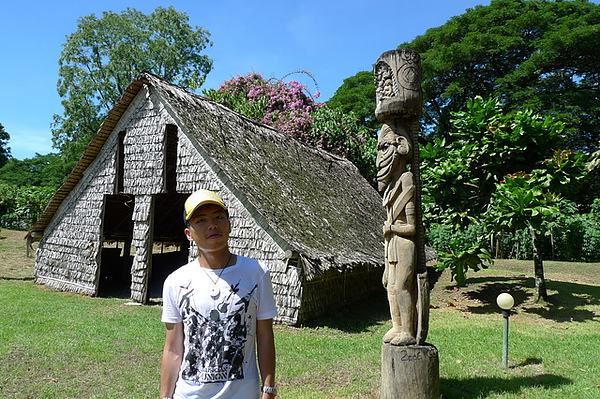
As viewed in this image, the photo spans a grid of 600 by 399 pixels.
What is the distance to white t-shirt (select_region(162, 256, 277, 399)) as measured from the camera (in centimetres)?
246

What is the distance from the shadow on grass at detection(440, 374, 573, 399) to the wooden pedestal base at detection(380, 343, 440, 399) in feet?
1.64

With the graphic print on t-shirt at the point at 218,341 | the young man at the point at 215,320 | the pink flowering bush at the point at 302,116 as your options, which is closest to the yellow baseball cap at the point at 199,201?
the young man at the point at 215,320

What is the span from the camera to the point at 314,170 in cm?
1404

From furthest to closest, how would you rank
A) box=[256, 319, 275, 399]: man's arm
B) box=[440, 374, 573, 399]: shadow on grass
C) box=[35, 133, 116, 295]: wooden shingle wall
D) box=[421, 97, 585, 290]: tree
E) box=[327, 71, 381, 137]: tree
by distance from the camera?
box=[327, 71, 381, 137]: tree
box=[35, 133, 116, 295]: wooden shingle wall
box=[421, 97, 585, 290]: tree
box=[440, 374, 573, 399]: shadow on grass
box=[256, 319, 275, 399]: man's arm

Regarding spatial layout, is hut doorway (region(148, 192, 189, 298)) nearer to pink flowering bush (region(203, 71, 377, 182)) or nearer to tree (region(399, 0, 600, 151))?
pink flowering bush (region(203, 71, 377, 182))

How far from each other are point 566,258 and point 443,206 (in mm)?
13850

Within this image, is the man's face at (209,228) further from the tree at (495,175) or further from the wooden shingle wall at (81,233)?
the wooden shingle wall at (81,233)

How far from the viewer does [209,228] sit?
2.68 meters

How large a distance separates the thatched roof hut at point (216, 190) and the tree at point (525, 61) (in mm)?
13295

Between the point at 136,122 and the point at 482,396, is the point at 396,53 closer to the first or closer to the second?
the point at 482,396

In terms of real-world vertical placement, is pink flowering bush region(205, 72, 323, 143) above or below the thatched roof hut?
above

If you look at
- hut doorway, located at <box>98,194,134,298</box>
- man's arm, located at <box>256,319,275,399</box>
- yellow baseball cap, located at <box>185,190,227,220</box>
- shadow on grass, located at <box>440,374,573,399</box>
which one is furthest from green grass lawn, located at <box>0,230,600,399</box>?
yellow baseball cap, located at <box>185,190,227,220</box>

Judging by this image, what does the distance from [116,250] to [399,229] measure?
1222cm

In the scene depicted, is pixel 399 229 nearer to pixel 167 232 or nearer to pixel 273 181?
pixel 273 181
